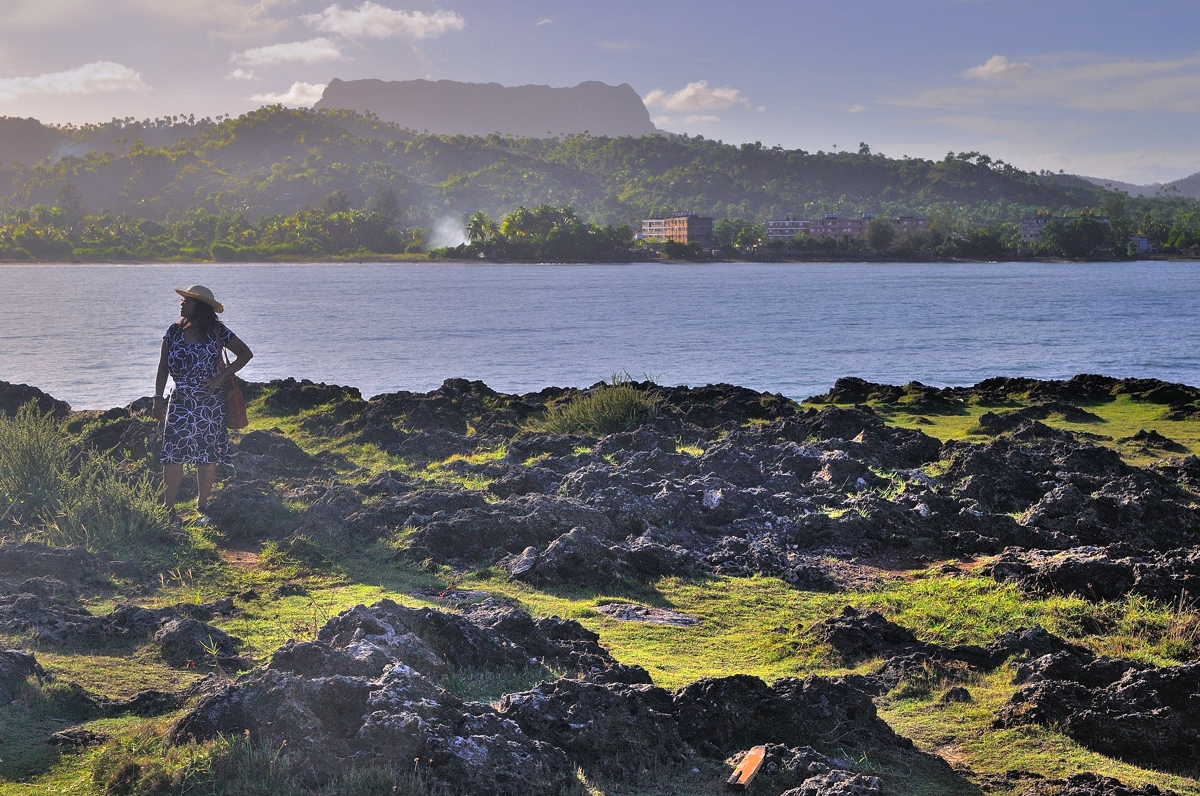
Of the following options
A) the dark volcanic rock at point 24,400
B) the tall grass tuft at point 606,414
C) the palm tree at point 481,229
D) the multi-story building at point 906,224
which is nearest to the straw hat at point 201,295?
the tall grass tuft at point 606,414

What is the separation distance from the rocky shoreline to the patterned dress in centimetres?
73

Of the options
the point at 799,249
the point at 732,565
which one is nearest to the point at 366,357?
the point at 732,565

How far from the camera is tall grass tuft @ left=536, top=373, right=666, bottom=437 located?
15672 millimetres

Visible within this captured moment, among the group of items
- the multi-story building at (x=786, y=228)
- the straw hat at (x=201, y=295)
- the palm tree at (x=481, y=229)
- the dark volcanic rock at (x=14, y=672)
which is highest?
the multi-story building at (x=786, y=228)

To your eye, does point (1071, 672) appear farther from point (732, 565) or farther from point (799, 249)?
point (799, 249)

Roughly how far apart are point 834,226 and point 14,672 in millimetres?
192837

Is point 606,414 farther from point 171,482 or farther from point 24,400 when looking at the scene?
point 24,400

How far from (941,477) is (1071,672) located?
600 cm

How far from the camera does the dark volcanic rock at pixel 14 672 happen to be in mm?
5027

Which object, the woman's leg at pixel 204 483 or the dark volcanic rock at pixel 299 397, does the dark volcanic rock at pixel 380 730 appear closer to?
the woman's leg at pixel 204 483

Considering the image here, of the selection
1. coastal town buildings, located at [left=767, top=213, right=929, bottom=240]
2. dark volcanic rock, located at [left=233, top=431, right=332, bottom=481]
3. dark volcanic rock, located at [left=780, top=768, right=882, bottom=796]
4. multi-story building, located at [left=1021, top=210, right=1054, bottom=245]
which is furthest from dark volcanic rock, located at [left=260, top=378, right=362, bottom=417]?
multi-story building, located at [left=1021, top=210, right=1054, bottom=245]

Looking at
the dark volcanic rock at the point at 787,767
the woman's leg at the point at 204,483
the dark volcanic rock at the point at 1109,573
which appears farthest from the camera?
the woman's leg at the point at 204,483

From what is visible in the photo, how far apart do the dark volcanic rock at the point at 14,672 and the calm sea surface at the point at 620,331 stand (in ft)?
56.4

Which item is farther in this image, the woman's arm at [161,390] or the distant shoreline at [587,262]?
the distant shoreline at [587,262]
